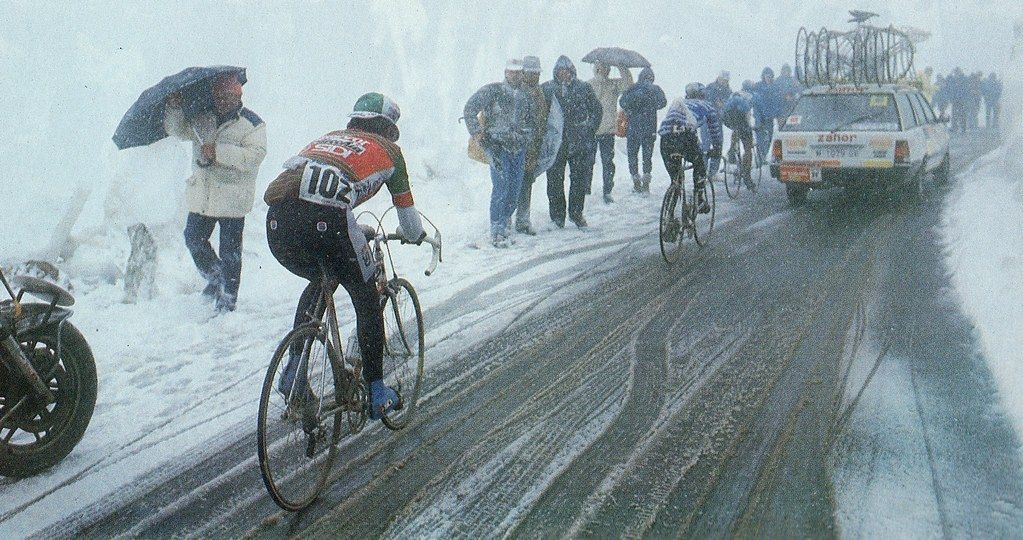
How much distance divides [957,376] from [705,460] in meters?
2.13

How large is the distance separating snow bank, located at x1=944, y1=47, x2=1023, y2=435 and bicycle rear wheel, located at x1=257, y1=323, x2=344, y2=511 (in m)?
3.52

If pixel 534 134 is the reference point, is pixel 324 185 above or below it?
below

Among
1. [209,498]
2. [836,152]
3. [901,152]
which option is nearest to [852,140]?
[836,152]

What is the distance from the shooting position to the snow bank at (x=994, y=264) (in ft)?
17.0

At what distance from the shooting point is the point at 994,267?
730cm

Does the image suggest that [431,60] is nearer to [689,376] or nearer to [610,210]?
[610,210]

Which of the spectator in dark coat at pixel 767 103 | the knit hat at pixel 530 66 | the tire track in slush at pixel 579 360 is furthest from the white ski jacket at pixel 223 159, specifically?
the spectator in dark coat at pixel 767 103

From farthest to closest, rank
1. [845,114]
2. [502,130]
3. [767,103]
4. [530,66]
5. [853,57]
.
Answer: [767,103] < [853,57] < [845,114] < [530,66] < [502,130]

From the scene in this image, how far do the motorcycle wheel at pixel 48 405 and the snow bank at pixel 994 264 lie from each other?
490 cm

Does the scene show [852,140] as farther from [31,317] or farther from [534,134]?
[31,317]

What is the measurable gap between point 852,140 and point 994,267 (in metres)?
4.54

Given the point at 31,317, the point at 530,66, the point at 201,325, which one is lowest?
the point at 201,325

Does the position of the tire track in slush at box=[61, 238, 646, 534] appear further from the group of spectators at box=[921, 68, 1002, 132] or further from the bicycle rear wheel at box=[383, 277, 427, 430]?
the group of spectators at box=[921, 68, 1002, 132]

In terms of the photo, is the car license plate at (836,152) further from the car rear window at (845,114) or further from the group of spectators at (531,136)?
the group of spectators at (531,136)
